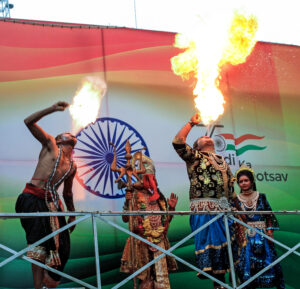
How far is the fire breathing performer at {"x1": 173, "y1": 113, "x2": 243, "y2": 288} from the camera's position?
5.68 metres

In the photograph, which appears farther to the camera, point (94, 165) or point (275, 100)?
point (275, 100)

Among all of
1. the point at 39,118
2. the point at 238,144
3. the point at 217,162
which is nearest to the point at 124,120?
the point at 238,144

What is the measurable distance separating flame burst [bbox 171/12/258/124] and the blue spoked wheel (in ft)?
3.49

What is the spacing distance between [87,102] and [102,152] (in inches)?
23.8

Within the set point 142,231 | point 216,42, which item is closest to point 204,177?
point 142,231

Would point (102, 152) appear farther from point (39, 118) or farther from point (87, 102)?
point (39, 118)

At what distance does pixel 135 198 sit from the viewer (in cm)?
675

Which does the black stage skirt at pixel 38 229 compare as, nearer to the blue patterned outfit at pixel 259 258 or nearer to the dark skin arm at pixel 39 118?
the dark skin arm at pixel 39 118

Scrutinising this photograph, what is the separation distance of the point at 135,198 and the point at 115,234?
2.48 ft

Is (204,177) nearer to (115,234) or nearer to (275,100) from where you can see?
(115,234)

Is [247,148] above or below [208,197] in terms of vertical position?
above

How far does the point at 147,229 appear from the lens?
6.62 metres

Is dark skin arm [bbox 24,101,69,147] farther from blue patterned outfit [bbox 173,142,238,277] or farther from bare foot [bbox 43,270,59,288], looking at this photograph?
bare foot [bbox 43,270,59,288]

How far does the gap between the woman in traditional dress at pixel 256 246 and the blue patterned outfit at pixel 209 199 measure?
0.37 metres
